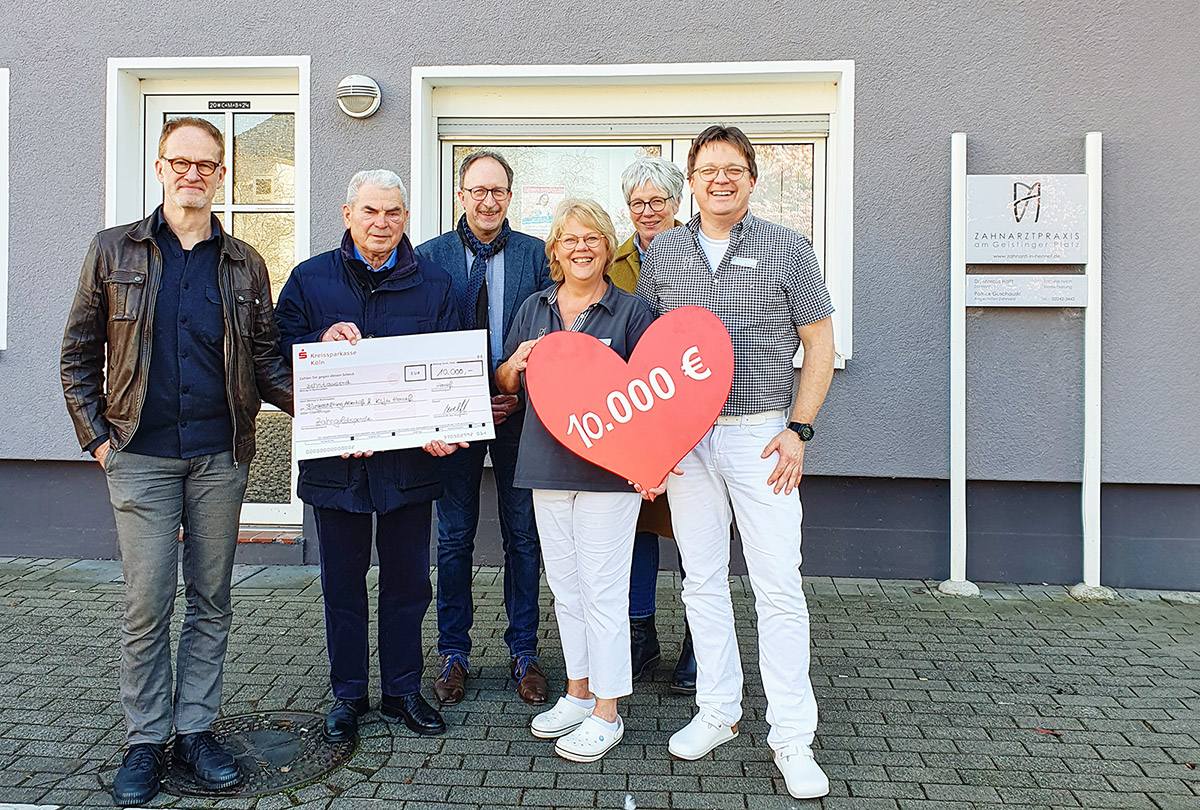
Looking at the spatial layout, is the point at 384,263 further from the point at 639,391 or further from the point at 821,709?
the point at 821,709

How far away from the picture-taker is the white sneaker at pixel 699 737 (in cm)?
316

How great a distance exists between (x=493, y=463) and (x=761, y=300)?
1378mm

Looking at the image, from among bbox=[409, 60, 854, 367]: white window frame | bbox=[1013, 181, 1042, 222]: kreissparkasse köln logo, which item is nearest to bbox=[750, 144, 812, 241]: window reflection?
bbox=[409, 60, 854, 367]: white window frame

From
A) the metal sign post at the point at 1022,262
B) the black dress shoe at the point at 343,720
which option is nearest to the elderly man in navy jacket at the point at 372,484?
the black dress shoe at the point at 343,720

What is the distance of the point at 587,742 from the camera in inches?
125

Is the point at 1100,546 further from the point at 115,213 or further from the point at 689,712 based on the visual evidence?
the point at 115,213

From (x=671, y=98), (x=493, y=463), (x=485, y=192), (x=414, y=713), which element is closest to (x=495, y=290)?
(x=485, y=192)

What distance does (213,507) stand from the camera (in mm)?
3059

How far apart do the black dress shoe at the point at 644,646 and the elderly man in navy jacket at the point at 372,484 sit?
0.96 meters

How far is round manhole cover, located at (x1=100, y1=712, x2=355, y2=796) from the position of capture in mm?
2971

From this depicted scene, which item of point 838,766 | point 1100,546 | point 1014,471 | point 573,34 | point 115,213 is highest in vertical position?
point 573,34

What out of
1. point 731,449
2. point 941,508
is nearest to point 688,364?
point 731,449

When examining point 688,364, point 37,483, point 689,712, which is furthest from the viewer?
point 37,483

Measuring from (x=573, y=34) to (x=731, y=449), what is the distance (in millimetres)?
3276
